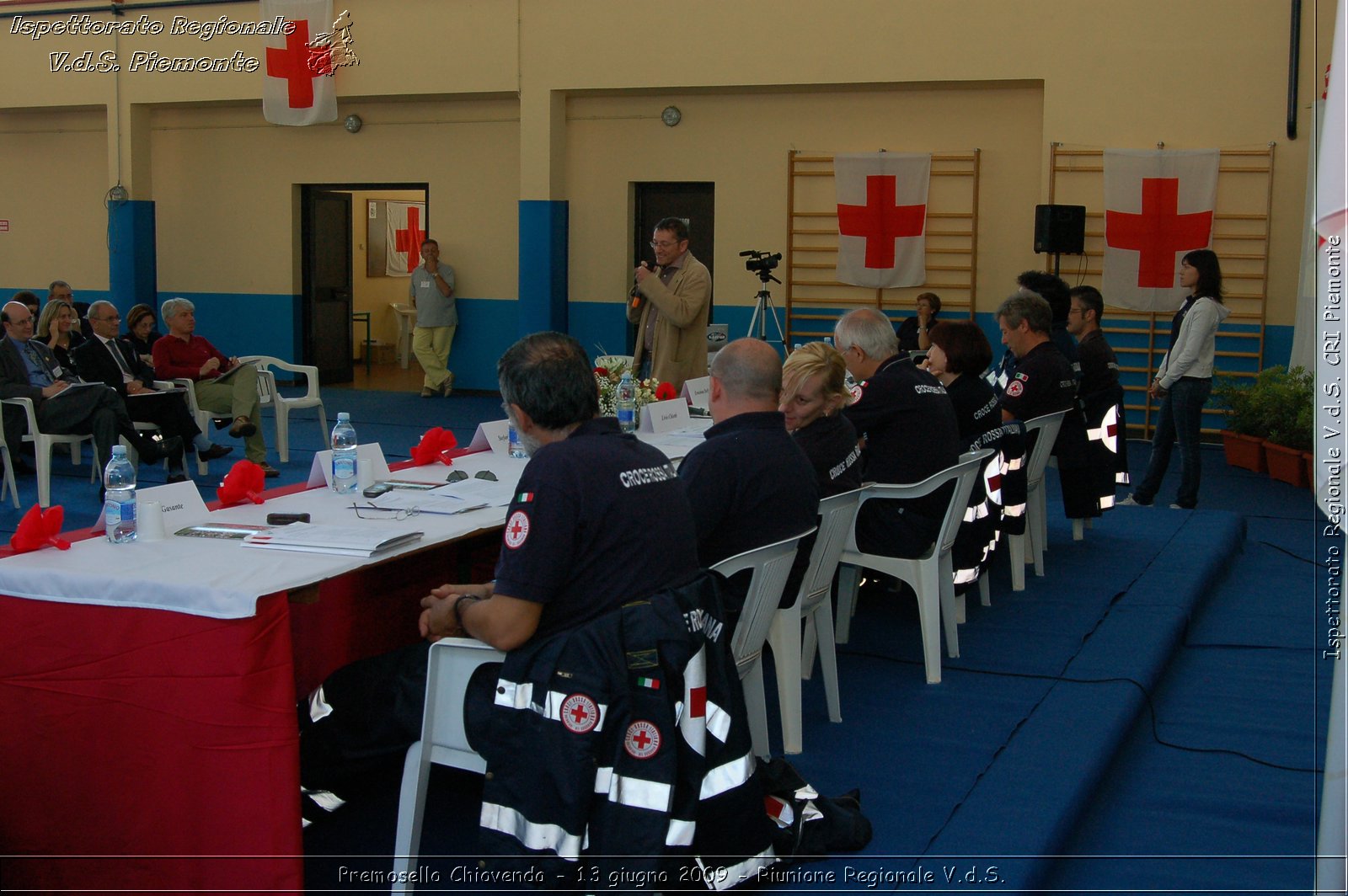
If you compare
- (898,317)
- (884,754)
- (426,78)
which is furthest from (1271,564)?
(426,78)

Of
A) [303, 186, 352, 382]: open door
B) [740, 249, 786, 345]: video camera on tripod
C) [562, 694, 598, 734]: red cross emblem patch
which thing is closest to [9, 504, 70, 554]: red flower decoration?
[562, 694, 598, 734]: red cross emblem patch

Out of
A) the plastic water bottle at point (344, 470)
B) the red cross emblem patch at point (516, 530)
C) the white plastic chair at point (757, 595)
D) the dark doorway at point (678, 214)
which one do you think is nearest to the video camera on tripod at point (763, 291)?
the dark doorway at point (678, 214)

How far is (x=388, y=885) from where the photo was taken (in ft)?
7.74

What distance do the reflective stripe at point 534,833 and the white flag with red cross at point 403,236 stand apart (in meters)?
13.2

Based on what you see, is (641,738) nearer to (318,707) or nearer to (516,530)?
(516,530)

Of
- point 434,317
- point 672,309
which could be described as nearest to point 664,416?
point 672,309

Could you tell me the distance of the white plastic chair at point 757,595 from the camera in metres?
2.55

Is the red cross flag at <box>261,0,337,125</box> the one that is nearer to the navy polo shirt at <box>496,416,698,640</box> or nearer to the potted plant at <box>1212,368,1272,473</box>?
the potted plant at <box>1212,368,1272,473</box>

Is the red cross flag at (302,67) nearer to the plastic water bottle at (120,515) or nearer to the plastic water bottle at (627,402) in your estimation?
the plastic water bottle at (627,402)

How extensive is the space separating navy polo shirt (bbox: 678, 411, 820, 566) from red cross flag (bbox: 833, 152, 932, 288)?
24.2 ft

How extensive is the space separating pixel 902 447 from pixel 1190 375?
3.17m

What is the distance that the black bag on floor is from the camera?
240 centimetres

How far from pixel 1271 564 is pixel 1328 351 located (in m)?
4.54

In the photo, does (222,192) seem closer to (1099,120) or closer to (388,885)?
(1099,120)
